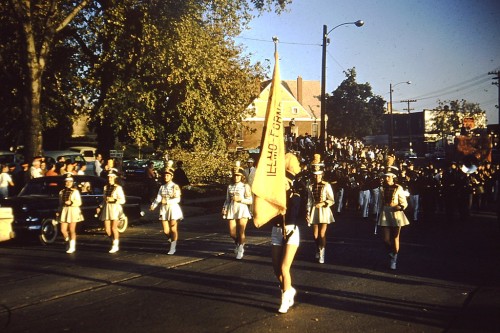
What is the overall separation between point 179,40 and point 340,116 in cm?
5754

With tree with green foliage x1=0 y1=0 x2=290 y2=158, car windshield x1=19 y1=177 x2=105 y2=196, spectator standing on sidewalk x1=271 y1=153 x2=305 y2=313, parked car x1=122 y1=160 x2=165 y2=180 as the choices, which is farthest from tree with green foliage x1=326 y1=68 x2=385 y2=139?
spectator standing on sidewalk x1=271 y1=153 x2=305 y2=313

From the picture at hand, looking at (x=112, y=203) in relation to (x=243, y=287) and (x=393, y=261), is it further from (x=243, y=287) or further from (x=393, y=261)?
(x=393, y=261)

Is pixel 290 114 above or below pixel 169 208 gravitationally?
above

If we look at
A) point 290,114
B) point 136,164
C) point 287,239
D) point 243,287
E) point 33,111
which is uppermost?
point 290,114

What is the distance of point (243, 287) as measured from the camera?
844cm

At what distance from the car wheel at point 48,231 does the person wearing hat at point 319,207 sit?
6.27 m

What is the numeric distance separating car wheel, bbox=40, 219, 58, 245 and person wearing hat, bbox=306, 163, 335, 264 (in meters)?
6.27

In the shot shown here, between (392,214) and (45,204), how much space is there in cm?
816

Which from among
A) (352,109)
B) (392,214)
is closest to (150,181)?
(392,214)

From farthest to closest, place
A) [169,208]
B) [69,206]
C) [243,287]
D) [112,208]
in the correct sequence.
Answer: [112,208], [69,206], [169,208], [243,287]

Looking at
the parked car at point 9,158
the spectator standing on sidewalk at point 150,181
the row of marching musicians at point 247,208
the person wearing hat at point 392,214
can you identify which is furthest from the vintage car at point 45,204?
the parked car at point 9,158

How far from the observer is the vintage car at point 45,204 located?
13.1 metres

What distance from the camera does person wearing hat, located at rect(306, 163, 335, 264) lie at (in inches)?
421

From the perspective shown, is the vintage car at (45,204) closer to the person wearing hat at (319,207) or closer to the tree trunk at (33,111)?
the tree trunk at (33,111)
